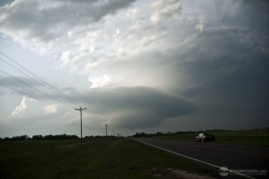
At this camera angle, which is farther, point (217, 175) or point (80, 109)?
point (80, 109)

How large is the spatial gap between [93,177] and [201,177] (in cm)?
579

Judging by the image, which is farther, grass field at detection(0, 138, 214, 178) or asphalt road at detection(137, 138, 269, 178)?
grass field at detection(0, 138, 214, 178)

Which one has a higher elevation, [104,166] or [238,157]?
[238,157]

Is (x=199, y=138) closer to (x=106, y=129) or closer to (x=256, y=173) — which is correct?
(x=256, y=173)

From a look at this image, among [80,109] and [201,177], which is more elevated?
[80,109]

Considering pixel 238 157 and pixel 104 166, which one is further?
pixel 104 166

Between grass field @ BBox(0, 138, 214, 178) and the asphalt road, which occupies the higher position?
the asphalt road

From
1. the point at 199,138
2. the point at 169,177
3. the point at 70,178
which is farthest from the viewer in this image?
the point at 199,138

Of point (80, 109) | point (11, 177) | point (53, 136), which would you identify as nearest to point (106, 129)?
point (53, 136)

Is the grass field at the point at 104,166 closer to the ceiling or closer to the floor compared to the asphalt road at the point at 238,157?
closer to the floor

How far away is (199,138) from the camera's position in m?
42.1

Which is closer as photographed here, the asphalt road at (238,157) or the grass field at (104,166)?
the asphalt road at (238,157)

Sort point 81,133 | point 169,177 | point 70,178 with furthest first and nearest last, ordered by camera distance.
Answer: point 81,133 < point 70,178 < point 169,177

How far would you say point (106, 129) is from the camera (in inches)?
5733
